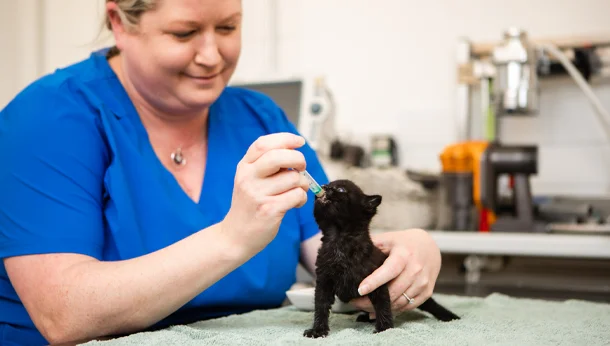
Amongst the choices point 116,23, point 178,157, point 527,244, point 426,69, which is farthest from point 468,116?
point 116,23

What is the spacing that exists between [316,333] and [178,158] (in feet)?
1.64

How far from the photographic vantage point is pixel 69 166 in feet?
3.21

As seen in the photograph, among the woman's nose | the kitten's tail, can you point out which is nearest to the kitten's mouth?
the kitten's tail

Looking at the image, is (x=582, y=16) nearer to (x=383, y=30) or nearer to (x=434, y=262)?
(x=383, y=30)

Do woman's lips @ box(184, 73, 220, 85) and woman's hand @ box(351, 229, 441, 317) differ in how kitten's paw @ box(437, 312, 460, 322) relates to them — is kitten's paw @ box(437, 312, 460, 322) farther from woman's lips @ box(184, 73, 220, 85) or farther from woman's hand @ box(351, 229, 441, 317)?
woman's lips @ box(184, 73, 220, 85)

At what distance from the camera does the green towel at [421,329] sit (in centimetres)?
78

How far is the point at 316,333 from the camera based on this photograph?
805 mm

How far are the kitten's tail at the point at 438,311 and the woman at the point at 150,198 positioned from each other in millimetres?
→ 28

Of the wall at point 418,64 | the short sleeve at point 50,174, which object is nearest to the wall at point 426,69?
the wall at point 418,64

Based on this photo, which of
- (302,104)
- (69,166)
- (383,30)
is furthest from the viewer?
(383,30)

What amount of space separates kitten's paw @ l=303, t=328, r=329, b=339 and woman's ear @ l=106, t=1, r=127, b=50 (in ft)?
1.95

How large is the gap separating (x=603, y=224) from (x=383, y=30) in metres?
1.24

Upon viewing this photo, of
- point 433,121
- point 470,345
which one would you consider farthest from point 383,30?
point 470,345

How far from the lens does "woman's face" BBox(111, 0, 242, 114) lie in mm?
A: 1010
